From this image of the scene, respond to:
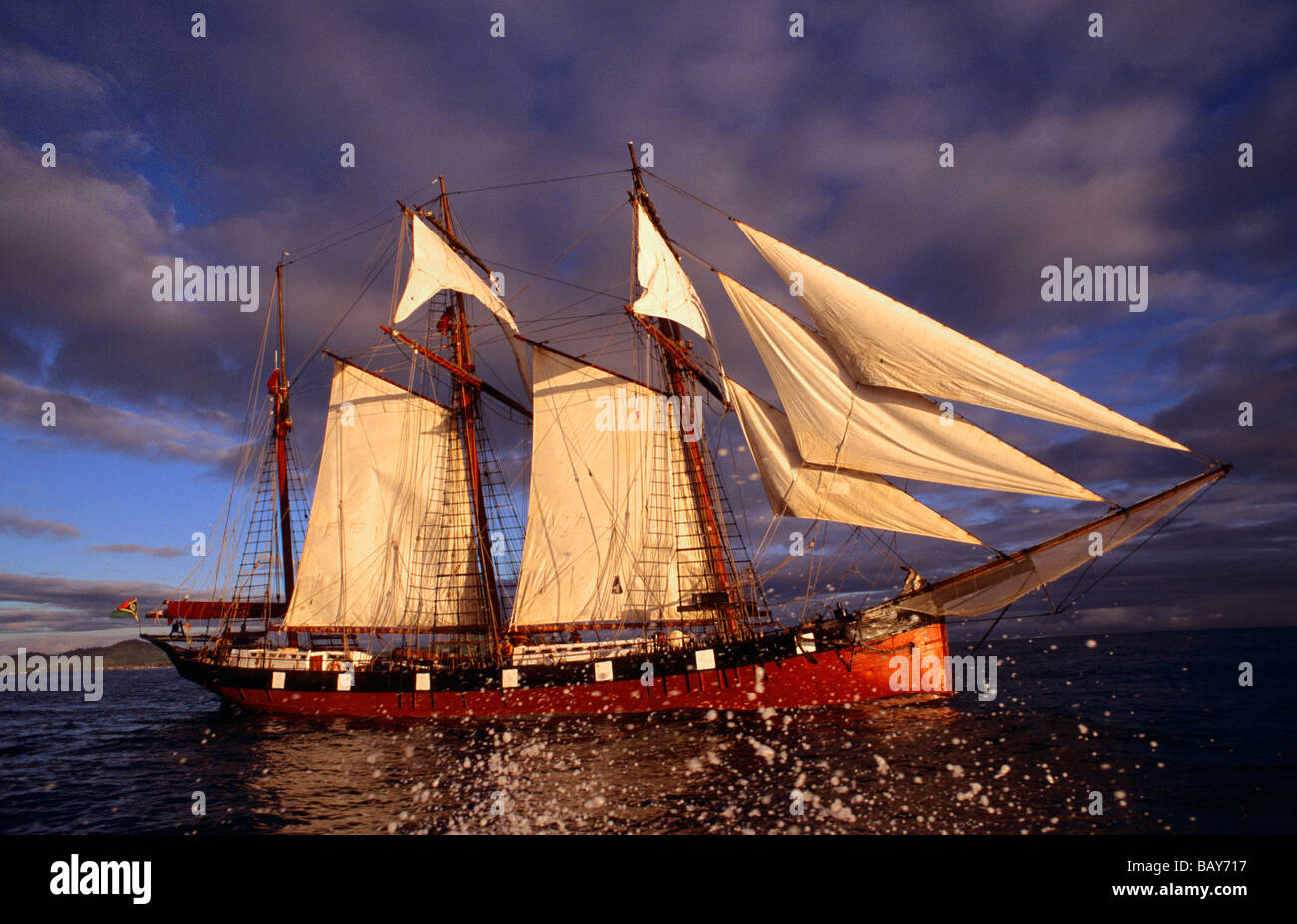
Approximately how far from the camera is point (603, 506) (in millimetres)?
30906

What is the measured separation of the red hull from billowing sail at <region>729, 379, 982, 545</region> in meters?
4.43

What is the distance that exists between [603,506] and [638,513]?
1.71 m

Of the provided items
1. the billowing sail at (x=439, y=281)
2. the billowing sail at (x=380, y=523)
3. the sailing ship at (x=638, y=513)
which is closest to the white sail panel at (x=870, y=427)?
the sailing ship at (x=638, y=513)

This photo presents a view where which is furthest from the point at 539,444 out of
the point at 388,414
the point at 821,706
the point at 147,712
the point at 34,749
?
the point at 147,712

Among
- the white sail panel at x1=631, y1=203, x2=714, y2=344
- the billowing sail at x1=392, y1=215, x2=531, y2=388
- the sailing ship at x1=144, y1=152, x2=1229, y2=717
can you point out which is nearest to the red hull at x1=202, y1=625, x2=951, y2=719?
the sailing ship at x1=144, y1=152, x2=1229, y2=717

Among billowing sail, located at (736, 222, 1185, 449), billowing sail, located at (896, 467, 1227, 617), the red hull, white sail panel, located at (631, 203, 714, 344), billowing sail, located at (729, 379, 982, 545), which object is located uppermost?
white sail panel, located at (631, 203, 714, 344)

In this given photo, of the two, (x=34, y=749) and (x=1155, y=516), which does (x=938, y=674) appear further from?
(x=34, y=749)

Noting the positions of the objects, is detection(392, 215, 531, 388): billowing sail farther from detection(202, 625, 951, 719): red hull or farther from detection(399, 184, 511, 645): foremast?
detection(202, 625, 951, 719): red hull

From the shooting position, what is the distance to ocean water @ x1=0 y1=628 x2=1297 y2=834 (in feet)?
41.3

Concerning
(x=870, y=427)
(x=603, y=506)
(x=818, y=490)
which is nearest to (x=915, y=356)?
(x=870, y=427)

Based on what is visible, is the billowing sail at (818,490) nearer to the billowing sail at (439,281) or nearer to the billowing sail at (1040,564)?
the billowing sail at (1040,564)

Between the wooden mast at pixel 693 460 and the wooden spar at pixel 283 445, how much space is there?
23.8 metres

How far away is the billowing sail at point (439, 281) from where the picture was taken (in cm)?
3469

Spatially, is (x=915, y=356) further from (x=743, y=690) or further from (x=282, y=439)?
(x=282, y=439)
